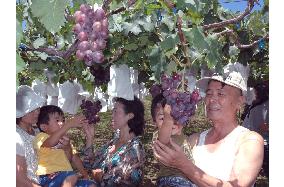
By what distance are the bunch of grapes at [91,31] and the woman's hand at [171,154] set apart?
85 cm

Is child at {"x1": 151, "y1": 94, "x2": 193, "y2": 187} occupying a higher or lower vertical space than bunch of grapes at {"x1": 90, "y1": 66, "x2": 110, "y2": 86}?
lower

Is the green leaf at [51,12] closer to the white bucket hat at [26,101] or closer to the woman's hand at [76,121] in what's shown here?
the white bucket hat at [26,101]

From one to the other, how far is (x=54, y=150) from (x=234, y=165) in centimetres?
249

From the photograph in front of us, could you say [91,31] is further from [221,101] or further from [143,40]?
[143,40]

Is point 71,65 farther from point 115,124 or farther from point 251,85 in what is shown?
point 251,85

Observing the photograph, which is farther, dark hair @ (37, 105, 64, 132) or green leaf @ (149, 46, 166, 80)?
dark hair @ (37, 105, 64, 132)

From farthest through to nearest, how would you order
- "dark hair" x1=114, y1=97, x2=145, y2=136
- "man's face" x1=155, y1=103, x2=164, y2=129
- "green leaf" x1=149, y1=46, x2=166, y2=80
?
"dark hair" x1=114, y1=97, x2=145, y2=136 → "man's face" x1=155, y1=103, x2=164, y2=129 → "green leaf" x1=149, y1=46, x2=166, y2=80

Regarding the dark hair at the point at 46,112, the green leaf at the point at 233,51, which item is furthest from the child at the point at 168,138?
the dark hair at the point at 46,112

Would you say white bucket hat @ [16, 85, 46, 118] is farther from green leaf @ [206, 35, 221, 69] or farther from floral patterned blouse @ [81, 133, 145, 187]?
green leaf @ [206, 35, 221, 69]

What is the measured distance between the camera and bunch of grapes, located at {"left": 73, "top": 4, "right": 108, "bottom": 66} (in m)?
1.86

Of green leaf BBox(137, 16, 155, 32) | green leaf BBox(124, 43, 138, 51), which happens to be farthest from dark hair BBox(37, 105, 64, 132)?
green leaf BBox(137, 16, 155, 32)

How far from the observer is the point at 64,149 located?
5.15m

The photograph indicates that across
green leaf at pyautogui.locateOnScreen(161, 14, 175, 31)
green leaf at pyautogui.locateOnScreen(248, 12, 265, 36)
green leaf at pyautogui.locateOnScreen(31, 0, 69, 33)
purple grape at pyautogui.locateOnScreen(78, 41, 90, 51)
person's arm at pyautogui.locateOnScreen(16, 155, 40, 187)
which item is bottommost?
person's arm at pyautogui.locateOnScreen(16, 155, 40, 187)

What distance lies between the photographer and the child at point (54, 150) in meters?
4.46
